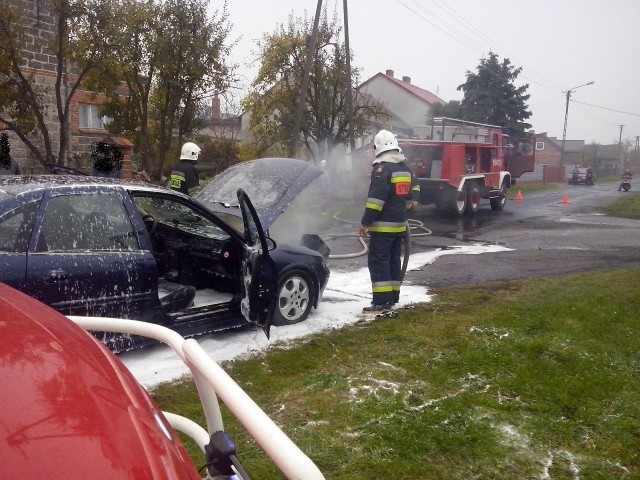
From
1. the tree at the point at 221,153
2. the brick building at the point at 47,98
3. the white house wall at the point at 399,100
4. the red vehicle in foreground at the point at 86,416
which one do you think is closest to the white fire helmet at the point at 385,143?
the red vehicle in foreground at the point at 86,416

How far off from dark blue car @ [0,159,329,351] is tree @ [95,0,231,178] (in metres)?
7.46

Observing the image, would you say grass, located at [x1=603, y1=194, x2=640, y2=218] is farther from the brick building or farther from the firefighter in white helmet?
the firefighter in white helmet

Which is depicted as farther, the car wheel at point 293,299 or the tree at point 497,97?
the tree at point 497,97

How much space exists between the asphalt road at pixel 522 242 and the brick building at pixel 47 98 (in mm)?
5650

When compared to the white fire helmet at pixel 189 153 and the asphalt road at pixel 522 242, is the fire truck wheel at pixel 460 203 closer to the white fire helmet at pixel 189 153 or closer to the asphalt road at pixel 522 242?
the asphalt road at pixel 522 242

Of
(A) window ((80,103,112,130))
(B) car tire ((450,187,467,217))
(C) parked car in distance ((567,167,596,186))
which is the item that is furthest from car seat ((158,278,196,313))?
(C) parked car in distance ((567,167,596,186))

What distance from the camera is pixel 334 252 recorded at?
10.5 metres

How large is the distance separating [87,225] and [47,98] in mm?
10106

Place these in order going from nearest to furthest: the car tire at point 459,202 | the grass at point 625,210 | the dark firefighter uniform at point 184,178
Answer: the dark firefighter uniform at point 184,178
the car tire at point 459,202
the grass at point 625,210

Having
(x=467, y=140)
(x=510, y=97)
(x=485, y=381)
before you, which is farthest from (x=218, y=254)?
(x=510, y=97)

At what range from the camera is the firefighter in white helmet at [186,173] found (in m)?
8.25

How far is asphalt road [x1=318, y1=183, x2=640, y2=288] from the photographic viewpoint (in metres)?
9.14

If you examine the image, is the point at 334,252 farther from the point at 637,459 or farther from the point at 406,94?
Result: the point at 406,94

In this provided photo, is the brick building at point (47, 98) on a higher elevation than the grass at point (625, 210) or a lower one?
higher
